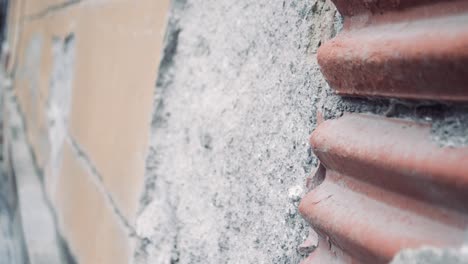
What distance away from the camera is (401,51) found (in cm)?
28

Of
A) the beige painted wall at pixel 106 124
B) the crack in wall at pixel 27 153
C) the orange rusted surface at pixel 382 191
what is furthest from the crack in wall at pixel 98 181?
the orange rusted surface at pixel 382 191

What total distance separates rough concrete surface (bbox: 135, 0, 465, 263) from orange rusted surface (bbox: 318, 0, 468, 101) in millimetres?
18

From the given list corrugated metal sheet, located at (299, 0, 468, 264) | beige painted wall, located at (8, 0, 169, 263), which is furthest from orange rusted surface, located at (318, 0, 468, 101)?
beige painted wall, located at (8, 0, 169, 263)

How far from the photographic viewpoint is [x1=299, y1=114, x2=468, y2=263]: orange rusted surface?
256 millimetres

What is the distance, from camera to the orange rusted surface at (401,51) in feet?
0.82

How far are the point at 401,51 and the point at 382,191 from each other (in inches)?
3.3

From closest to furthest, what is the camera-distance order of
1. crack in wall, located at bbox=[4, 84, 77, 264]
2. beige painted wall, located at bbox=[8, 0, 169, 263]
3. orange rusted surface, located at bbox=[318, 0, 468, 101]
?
orange rusted surface, located at bbox=[318, 0, 468, 101], beige painted wall, located at bbox=[8, 0, 169, 263], crack in wall, located at bbox=[4, 84, 77, 264]

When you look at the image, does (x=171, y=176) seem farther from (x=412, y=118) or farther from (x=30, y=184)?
(x=30, y=184)

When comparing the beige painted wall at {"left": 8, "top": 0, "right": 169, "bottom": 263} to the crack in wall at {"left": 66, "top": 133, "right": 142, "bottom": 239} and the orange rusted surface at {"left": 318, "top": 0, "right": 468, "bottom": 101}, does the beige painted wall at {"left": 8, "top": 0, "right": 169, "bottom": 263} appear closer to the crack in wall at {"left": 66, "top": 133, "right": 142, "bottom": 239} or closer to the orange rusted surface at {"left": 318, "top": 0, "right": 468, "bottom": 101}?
the crack in wall at {"left": 66, "top": 133, "right": 142, "bottom": 239}

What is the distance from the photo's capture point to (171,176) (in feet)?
2.22

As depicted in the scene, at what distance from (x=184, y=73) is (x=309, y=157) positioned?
Result: 0.30m

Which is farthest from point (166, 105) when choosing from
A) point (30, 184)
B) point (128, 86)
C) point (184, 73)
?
point (30, 184)

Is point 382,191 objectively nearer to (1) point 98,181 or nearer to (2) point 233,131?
(2) point 233,131

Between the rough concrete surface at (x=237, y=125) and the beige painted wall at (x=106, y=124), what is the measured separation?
6 centimetres
